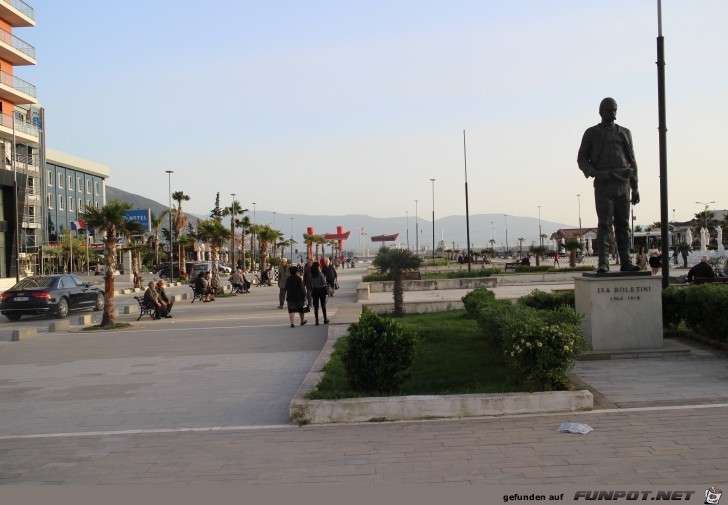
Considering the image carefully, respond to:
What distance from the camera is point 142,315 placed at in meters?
20.2

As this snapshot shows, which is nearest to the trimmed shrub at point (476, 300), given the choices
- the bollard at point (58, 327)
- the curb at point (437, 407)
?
the curb at point (437, 407)

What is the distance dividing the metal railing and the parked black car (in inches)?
920

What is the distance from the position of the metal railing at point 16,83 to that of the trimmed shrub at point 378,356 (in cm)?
4020

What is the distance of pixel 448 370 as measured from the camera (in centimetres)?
834

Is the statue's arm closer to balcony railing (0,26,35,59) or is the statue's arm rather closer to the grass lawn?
the grass lawn

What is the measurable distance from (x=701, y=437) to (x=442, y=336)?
5.91 metres

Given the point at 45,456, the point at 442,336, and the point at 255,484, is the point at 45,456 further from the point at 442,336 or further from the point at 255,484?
the point at 442,336

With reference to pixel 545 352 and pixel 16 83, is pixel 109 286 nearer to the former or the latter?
pixel 545 352

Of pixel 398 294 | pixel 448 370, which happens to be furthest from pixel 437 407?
pixel 398 294

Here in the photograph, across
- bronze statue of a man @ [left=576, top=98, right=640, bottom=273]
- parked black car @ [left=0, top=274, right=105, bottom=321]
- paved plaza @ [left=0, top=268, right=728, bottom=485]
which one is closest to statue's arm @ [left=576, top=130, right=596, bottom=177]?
bronze statue of a man @ [left=576, top=98, right=640, bottom=273]

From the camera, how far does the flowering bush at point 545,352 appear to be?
21.8 feet

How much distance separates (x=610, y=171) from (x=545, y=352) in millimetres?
4651

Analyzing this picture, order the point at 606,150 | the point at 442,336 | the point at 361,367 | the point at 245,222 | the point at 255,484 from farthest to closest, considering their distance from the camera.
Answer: the point at 245,222, the point at 442,336, the point at 606,150, the point at 361,367, the point at 255,484

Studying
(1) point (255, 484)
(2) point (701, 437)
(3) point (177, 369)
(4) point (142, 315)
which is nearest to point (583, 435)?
(2) point (701, 437)
